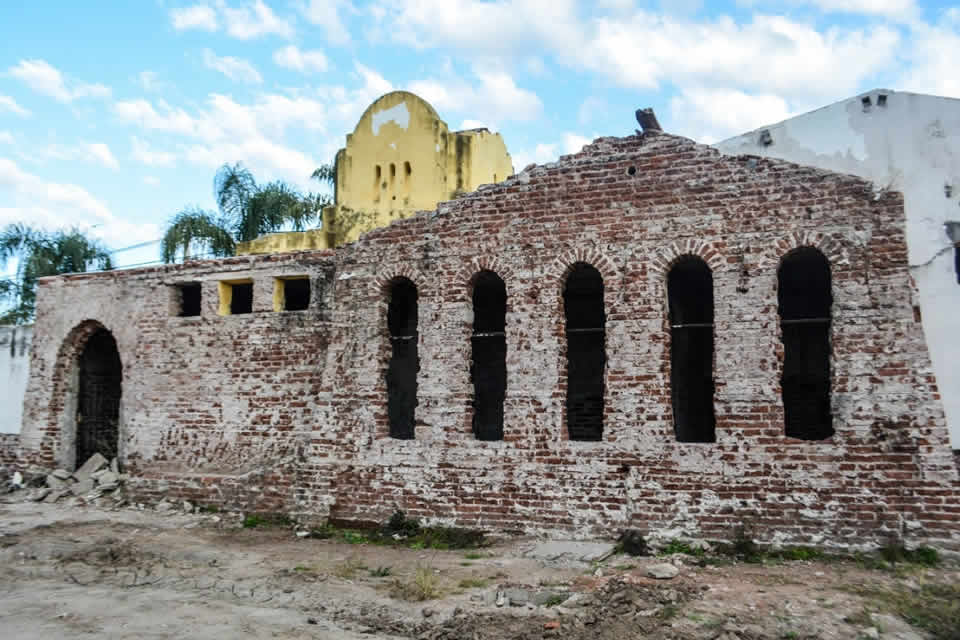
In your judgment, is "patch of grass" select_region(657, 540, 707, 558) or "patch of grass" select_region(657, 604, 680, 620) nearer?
"patch of grass" select_region(657, 604, 680, 620)

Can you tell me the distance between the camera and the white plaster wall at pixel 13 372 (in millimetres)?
14102

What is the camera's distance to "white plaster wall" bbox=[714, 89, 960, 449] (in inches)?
488

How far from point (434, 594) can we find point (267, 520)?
4.43 meters

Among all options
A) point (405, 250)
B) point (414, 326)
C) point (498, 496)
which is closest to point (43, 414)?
point (414, 326)

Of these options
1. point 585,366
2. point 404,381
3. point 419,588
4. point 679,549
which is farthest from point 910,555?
point 404,381

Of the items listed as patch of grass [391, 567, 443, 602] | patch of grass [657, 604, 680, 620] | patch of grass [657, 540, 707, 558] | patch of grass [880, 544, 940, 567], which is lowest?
patch of grass [391, 567, 443, 602]

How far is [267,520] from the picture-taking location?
10430 millimetres

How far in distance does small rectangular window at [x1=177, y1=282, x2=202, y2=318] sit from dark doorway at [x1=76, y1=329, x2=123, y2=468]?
1971 mm

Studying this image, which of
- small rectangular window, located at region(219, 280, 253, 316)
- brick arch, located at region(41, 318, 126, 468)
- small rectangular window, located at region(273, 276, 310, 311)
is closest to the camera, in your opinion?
small rectangular window, located at region(273, 276, 310, 311)

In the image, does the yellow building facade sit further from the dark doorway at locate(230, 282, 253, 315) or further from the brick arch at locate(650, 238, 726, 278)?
the brick arch at locate(650, 238, 726, 278)

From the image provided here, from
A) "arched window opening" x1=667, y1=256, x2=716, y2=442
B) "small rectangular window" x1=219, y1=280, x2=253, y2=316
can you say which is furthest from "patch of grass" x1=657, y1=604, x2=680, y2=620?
"small rectangular window" x1=219, y1=280, x2=253, y2=316

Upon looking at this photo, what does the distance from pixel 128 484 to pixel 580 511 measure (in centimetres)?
754

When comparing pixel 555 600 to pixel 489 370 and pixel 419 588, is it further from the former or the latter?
pixel 489 370

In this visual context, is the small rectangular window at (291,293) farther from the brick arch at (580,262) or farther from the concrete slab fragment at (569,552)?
the concrete slab fragment at (569,552)
